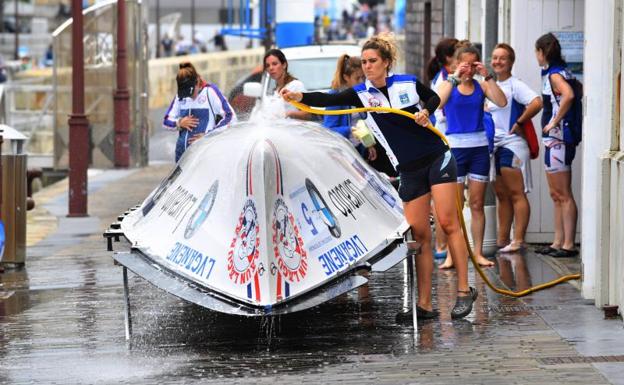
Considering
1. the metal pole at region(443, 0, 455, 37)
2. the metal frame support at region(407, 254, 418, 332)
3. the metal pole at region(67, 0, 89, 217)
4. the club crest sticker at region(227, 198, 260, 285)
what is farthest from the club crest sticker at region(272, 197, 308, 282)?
the metal pole at region(443, 0, 455, 37)

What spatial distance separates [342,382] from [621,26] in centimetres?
319

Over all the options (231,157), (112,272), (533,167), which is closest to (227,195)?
(231,157)

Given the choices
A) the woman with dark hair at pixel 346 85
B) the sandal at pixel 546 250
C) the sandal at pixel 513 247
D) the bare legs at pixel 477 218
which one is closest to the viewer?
the woman with dark hair at pixel 346 85

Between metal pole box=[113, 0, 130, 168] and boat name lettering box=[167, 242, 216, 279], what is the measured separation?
1388 centimetres

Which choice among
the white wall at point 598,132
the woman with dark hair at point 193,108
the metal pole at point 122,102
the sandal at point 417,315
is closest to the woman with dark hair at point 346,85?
the woman with dark hair at point 193,108

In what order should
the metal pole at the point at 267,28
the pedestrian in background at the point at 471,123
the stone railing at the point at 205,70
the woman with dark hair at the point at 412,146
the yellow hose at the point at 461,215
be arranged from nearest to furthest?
the yellow hose at the point at 461,215 < the woman with dark hair at the point at 412,146 < the pedestrian in background at the point at 471,123 < the metal pole at the point at 267,28 < the stone railing at the point at 205,70

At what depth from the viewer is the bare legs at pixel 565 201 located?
41.7 feet

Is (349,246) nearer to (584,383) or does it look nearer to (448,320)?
(448,320)

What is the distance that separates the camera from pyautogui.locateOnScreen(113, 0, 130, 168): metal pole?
2328cm

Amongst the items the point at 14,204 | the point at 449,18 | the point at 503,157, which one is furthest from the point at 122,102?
the point at 503,157

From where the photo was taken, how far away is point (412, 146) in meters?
9.92

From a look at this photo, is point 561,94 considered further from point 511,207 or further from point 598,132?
point 598,132

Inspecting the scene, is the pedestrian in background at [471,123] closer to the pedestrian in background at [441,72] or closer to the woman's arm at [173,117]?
the pedestrian in background at [441,72]

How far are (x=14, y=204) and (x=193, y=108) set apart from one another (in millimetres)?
1836
